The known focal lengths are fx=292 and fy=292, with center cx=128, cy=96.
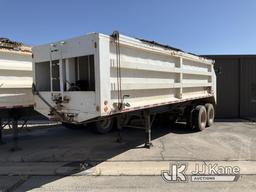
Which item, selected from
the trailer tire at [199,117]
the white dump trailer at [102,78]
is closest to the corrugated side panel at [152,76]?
the white dump trailer at [102,78]

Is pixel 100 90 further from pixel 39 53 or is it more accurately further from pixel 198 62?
pixel 198 62

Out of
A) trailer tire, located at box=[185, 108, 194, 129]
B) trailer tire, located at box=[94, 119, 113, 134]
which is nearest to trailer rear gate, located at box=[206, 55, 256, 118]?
trailer tire, located at box=[185, 108, 194, 129]

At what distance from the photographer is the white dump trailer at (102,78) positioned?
5.65 metres

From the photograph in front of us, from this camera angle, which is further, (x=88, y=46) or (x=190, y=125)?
(x=190, y=125)

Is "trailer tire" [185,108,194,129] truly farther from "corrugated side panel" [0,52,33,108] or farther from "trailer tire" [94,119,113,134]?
"corrugated side panel" [0,52,33,108]

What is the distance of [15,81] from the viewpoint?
7.78 metres

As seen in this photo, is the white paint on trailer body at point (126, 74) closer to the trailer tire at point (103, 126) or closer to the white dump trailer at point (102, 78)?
the white dump trailer at point (102, 78)

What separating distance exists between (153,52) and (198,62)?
12.3ft

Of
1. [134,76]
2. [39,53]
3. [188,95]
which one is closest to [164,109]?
[188,95]

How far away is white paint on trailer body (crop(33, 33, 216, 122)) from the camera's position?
5.59 meters

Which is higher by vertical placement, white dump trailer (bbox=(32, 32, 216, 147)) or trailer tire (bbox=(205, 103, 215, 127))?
white dump trailer (bbox=(32, 32, 216, 147))

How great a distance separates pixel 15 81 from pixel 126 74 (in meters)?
3.28

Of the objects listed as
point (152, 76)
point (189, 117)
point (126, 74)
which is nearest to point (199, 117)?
point (189, 117)

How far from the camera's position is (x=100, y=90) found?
5547mm
